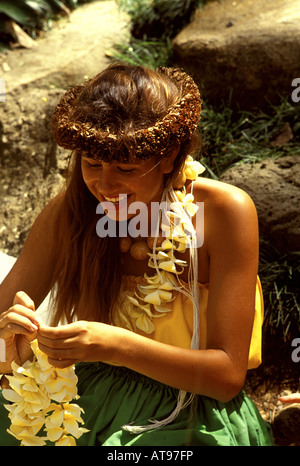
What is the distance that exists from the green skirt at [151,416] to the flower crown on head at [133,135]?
822 mm

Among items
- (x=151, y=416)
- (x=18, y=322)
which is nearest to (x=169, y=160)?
(x=18, y=322)

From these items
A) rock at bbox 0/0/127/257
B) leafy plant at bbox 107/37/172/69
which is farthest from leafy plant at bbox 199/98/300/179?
rock at bbox 0/0/127/257

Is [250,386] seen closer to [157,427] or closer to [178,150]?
[157,427]

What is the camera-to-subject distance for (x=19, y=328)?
6.66 feet

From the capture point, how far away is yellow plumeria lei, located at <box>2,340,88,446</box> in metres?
2.04

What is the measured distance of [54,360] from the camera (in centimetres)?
198

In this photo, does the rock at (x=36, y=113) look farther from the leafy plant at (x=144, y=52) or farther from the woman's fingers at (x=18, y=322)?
the woman's fingers at (x=18, y=322)

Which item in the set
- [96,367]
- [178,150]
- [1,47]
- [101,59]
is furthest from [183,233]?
[1,47]

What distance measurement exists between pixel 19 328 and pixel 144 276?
1.74ft

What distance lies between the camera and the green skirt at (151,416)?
2.16m

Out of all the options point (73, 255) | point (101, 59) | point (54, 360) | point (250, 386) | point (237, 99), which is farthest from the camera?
point (101, 59)

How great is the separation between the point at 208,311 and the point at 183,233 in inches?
10.9

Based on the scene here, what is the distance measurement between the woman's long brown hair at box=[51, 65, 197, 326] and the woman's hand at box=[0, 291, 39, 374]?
329 mm

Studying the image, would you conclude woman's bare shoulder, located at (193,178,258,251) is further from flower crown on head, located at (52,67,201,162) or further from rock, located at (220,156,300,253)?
rock, located at (220,156,300,253)
